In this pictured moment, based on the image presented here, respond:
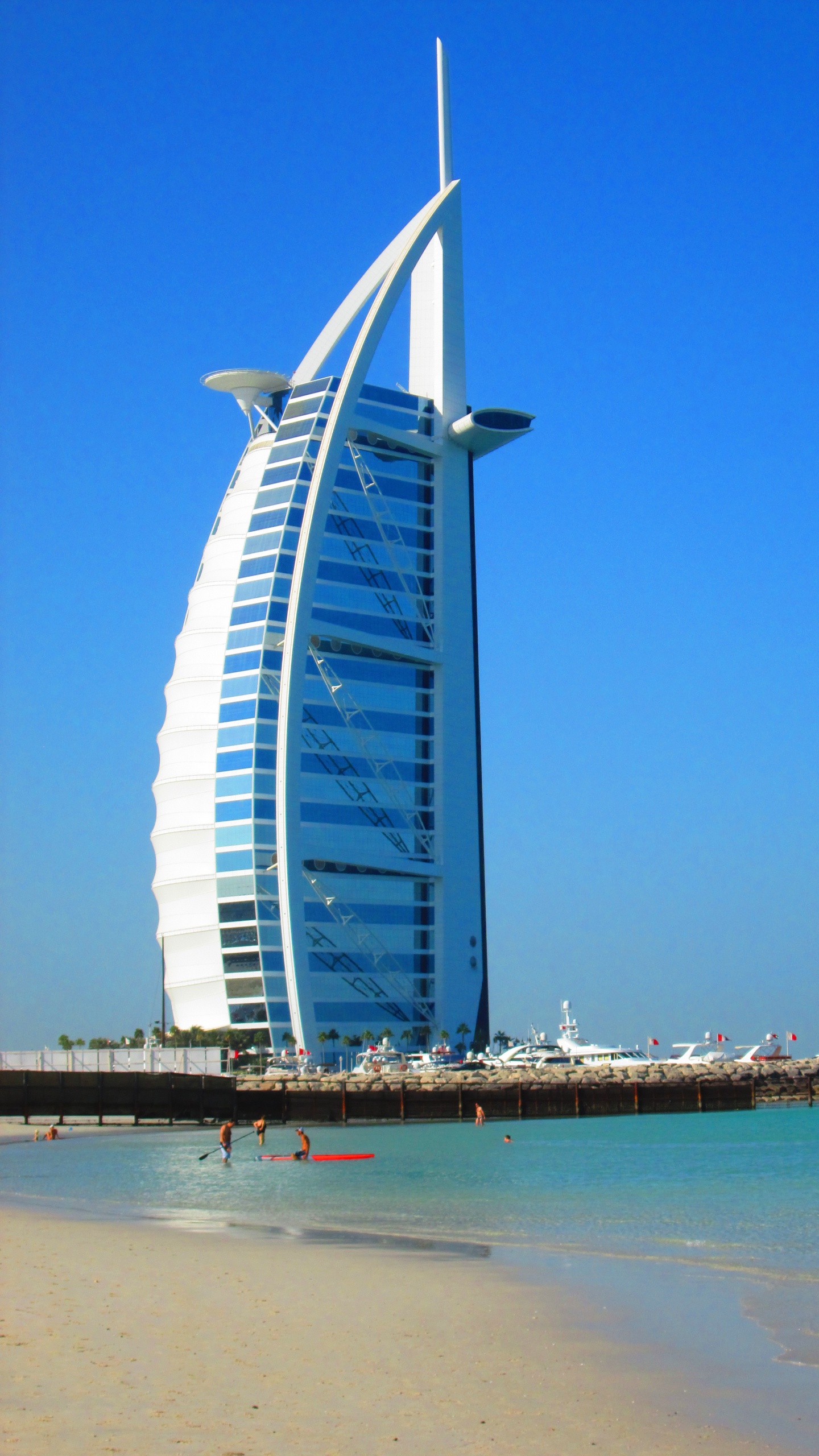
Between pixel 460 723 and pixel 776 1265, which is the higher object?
pixel 460 723

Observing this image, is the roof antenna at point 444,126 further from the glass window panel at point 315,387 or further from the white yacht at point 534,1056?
the white yacht at point 534,1056

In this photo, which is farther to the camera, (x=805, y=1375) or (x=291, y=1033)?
(x=291, y=1033)

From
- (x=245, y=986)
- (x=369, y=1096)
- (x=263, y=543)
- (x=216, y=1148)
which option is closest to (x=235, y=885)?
(x=245, y=986)

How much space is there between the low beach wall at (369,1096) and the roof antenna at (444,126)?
72895mm

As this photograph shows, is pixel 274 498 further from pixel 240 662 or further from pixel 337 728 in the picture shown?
pixel 337 728

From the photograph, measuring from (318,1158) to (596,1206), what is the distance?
700 inches

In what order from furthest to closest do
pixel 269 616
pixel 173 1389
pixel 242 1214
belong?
pixel 269 616 → pixel 242 1214 → pixel 173 1389

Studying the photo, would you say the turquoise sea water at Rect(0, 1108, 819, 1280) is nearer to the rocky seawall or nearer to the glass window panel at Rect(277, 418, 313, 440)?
the rocky seawall

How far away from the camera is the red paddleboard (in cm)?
4947

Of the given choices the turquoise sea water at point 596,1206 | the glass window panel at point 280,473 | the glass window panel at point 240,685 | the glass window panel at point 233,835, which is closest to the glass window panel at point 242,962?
the glass window panel at point 233,835

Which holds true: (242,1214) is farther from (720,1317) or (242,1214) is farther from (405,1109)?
(405,1109)

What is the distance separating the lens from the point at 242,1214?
32062 millimetres

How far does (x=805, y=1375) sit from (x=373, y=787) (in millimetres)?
83907

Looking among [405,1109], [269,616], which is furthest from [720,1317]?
[269,616]
